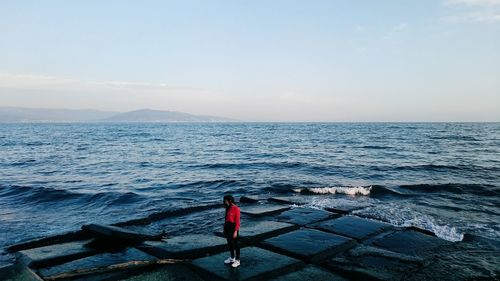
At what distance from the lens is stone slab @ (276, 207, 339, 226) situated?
11946 mm

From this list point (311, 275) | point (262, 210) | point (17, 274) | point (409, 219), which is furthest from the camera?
point (262, 210)

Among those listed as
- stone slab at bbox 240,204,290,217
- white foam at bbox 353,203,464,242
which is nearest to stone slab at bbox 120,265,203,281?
stone slab at bbox 240,204,290,217

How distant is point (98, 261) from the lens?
802cm

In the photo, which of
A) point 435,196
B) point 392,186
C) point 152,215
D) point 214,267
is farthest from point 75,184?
point 435,196

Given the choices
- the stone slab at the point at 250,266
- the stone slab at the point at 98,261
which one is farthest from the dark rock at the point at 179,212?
the stone slab at the point at 250,266

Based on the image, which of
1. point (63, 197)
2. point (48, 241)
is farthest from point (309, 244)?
point (63, 197)

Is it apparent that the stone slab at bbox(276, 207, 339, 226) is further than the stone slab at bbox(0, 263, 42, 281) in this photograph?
Yes

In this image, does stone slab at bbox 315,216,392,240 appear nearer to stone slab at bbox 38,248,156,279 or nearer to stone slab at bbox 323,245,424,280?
stone slab at bbox 323,245,424,280

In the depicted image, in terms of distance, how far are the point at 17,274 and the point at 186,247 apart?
3584 millimetres

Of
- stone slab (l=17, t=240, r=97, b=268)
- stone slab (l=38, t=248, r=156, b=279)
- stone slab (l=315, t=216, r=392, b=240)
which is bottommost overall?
stone slab (l=17, t=240, r=97, b=268)

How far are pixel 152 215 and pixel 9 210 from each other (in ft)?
24.4

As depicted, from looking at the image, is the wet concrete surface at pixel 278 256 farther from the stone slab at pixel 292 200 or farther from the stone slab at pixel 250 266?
the stone slab at pixel 292 200

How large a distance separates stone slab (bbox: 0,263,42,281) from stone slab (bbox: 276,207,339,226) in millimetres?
7486

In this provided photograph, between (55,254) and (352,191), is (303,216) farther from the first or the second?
(55,254)
